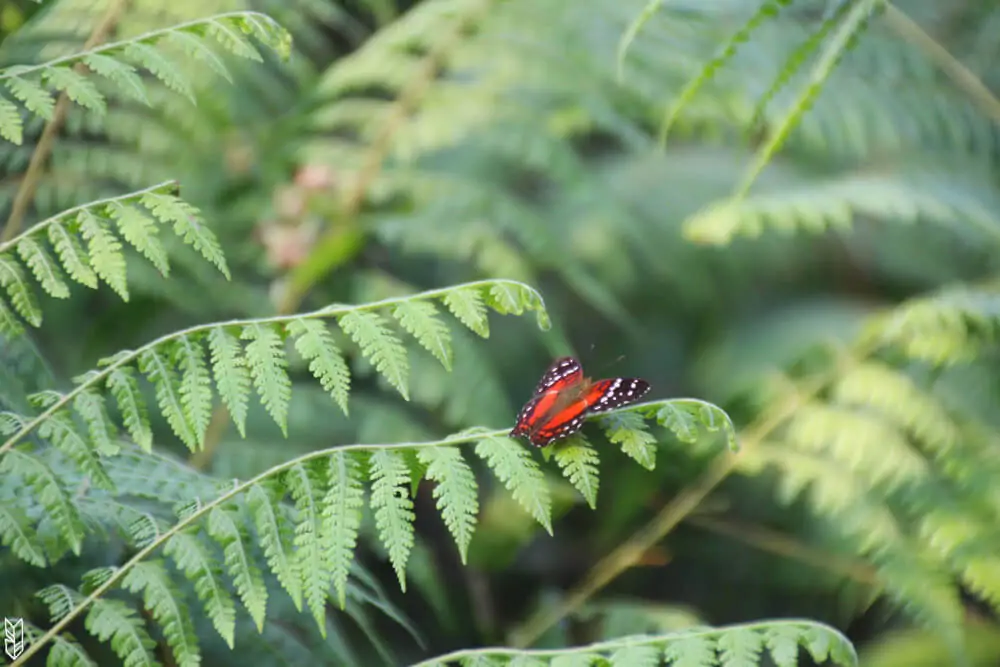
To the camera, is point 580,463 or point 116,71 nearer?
point 580,463

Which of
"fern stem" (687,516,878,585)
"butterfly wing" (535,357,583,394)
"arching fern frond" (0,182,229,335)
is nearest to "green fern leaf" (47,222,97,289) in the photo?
"arching fern frond" (0,182,229,335)

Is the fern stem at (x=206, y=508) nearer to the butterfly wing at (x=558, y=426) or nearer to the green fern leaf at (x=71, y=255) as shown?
the butterfly wing at (x=558, y=426)

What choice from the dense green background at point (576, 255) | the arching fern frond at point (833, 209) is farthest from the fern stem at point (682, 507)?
the arching fern frond at point (833, 209)

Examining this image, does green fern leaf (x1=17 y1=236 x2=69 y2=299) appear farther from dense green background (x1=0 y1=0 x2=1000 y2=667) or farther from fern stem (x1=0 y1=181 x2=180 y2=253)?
dense green background (x1=0 y1=0 x2=1000 y2=667)

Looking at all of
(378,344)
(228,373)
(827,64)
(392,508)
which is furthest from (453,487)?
(827,64)

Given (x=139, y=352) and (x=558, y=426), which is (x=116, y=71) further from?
(x=558, y=426)

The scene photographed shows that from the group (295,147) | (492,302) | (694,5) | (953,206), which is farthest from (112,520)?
(953,206)

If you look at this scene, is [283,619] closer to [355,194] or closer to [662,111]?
[355,194]
